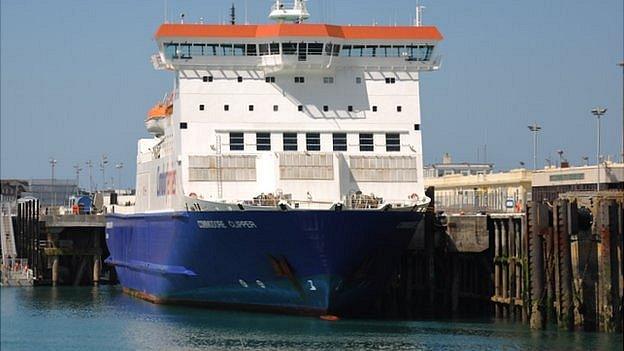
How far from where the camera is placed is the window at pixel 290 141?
153ft

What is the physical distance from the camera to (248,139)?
46.8m

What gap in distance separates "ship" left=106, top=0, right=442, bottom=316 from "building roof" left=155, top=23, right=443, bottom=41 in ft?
0.15

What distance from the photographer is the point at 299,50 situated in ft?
155

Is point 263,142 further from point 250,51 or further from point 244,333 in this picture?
point 244,333

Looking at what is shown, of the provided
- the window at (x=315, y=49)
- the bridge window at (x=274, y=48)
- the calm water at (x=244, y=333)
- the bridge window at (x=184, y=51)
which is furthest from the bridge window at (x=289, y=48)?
the calm water at (x=244, y=333)

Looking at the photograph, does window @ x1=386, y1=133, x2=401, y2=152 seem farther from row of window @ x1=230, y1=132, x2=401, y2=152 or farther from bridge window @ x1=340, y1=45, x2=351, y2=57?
bridge window @ x1=340, y1=45, x2=351, y2=57

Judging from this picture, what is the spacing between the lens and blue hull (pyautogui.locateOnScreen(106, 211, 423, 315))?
142 ft

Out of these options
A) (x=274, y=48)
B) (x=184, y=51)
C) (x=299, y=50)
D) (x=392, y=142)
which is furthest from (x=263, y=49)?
(x=392, y=142)

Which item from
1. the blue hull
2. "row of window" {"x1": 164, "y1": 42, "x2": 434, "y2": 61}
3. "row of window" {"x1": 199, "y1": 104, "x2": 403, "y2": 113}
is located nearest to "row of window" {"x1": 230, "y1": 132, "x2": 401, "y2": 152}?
"row of window" {"x1": 199, "y1": 104, "x2": 403, "y2": 113}

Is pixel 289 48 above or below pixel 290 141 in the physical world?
above

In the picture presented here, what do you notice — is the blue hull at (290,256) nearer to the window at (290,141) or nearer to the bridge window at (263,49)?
the window at (290,141)

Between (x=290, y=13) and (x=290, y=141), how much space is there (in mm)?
5571

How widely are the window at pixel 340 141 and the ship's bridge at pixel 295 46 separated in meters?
2.31

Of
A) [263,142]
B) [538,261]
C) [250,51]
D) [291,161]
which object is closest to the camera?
[538,261]
